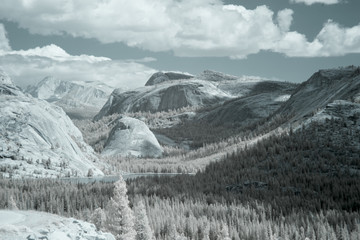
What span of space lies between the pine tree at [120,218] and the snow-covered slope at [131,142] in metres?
62.0

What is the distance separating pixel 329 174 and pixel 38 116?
31902mm

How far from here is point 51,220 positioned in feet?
32.3

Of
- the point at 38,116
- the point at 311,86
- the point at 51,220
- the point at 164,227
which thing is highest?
the point at 311,86

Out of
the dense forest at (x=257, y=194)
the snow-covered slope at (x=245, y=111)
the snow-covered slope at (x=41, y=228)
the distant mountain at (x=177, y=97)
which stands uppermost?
the distant mountain at (x=177, y=97)

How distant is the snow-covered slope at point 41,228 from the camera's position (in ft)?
28.2

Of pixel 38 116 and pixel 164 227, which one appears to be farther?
pixel 38 116

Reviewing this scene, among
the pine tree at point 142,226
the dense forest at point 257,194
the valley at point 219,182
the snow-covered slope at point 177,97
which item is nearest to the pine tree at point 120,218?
the valley at point 219,182

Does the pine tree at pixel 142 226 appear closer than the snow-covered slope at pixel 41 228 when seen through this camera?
No

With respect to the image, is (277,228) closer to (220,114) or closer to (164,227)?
(164,227)

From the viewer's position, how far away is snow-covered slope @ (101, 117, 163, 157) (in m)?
78.4

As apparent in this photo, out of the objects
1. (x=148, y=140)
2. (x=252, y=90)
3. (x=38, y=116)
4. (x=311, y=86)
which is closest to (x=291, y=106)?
(x=311, y=86)

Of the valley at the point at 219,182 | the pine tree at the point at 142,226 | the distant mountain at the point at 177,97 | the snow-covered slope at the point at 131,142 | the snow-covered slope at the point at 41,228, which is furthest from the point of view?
the distant mountain at the point at 177,97

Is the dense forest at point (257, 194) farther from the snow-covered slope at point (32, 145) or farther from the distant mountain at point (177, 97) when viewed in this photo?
the distant mountain at point (177, 97)

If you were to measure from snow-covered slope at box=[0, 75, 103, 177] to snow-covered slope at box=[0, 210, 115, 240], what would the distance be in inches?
1068
